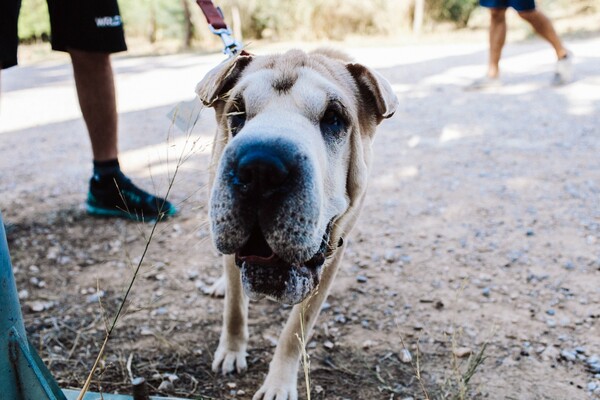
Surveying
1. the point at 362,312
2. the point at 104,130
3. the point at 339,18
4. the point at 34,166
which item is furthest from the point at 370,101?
the point at 339,18

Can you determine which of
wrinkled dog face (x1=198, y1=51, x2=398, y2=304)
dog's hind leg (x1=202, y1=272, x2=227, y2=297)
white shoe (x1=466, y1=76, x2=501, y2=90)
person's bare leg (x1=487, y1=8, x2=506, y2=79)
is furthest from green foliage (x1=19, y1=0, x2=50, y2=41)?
wrinkled dog face (x1=198, y1=51, x2=398, y2=304)

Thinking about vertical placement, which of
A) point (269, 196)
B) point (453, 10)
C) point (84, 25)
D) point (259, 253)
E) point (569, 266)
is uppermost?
point (84, 25)

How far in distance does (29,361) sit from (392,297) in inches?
76.6

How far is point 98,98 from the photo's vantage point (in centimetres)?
375

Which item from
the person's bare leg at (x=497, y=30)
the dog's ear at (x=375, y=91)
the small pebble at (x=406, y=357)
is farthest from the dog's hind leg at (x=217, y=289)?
the person's bare leg at (x=497, y=30)

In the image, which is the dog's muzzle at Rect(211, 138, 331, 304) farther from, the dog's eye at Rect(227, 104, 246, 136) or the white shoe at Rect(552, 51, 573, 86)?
the white shoe at Rect(552, 51, 573, 86)

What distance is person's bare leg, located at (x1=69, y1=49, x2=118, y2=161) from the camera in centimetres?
365

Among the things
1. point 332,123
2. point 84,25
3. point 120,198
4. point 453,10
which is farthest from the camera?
point 453,10

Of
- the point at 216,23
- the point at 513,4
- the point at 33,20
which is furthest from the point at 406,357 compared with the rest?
the point at 33,20

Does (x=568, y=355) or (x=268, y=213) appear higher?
(x=268, y=213)

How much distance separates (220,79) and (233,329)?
1147 millimetres

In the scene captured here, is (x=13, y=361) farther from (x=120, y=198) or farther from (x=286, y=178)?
(x=120, y=198)

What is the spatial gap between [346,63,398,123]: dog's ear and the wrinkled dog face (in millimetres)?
126

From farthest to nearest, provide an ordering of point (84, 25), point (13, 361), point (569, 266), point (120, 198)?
point (120, 198) → point (84, 25) → point (569, 266) → point (13, 361)
